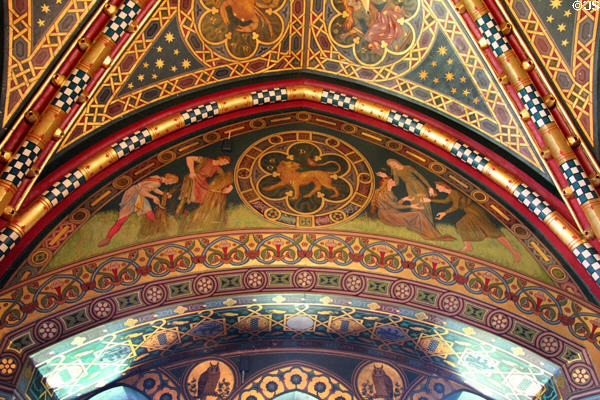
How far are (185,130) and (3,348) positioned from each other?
4017 mm

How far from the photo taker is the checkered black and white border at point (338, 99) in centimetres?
1082

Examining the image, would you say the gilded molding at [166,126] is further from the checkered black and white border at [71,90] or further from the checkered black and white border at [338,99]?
→ the checkered black and white border at [338,99]

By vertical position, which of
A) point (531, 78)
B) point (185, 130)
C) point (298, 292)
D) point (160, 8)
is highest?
point (531, 78)

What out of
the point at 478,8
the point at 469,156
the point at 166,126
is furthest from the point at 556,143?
the point at 166,126

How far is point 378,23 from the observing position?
1018 cm

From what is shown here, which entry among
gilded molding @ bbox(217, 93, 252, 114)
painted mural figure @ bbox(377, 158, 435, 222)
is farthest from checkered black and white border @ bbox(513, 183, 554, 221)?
gilded molding @ bbox(217, 93, 252, 114)

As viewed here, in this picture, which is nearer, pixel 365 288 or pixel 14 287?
pixel 14 287

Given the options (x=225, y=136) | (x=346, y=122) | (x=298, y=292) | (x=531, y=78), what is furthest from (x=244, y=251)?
(x=531, y=78)

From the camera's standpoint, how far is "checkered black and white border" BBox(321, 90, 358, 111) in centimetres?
1082

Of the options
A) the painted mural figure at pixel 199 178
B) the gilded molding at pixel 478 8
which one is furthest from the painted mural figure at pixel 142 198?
the gilded molding at pixel 478 8

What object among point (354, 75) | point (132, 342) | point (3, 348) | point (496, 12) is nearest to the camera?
point (3, 348)

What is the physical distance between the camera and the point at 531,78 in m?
9.42

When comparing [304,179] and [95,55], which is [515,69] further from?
[95,55]

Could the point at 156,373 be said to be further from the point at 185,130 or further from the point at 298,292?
the point at 185,130
